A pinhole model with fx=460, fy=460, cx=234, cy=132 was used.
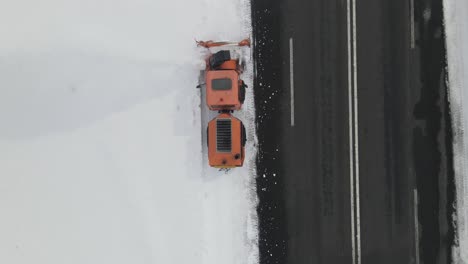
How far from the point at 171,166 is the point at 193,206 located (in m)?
1.48

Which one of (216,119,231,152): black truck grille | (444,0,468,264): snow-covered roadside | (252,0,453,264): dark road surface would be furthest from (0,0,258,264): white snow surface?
(444,0,468,264): snow-covered roadside

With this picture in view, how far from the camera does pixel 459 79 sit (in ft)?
47.9

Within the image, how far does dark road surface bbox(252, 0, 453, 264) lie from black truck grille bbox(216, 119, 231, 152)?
1387 millimetres

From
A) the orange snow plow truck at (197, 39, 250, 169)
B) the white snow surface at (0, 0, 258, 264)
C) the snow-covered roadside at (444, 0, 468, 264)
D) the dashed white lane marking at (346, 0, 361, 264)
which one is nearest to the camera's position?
the orange snow plow truck at (197, 39, 250, 169)

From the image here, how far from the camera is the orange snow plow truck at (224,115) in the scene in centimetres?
1388

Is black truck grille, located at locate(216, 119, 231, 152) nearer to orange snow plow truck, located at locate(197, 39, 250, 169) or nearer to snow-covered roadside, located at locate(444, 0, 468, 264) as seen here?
orange snow plow truck, located at locate(197, 39, 250, 169)

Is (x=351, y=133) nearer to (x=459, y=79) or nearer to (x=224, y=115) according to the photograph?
(x=459, y=79)

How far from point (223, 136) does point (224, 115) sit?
65 cm

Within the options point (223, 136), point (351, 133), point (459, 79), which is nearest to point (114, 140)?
point (223, 136)

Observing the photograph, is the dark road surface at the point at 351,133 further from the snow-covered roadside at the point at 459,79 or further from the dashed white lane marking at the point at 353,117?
the snow-covered roadside at the point at 459,79

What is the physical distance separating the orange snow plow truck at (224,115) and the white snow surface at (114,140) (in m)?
0.90

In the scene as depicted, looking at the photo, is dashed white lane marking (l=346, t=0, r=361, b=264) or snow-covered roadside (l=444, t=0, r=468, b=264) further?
dashed white lane marking (l=346, t=0, r=361, b=264)

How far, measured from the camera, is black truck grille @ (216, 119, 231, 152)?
45.8 feet

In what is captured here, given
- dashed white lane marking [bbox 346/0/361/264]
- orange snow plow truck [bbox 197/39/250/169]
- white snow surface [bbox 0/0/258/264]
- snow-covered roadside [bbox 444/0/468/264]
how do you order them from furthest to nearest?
white snow surface [bbox 0/0/258/264] < dashed white lane marking [bbox 346/0/361/264] < snow-covered roadside [bbox 444/0/468/264] < orange snow plow truck [bbox 197/39/250/169]
